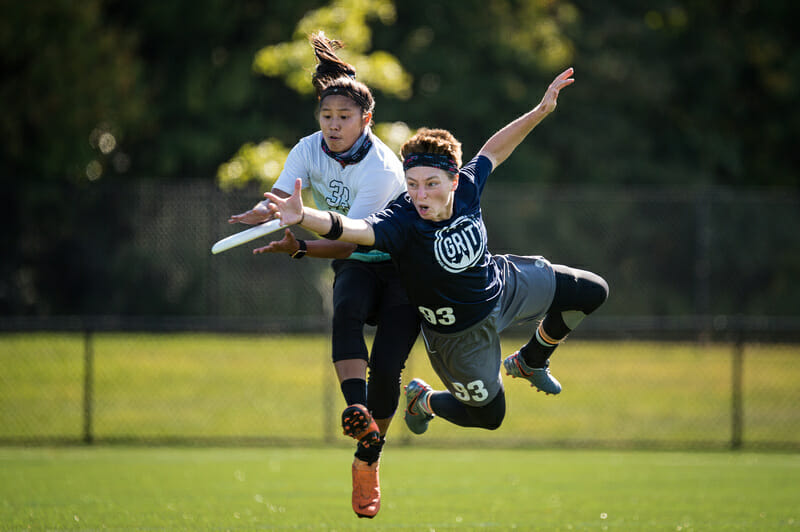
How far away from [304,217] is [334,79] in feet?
4.49

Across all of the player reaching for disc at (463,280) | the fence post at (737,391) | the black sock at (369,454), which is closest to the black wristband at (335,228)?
the player reaching for disc at (463,280)

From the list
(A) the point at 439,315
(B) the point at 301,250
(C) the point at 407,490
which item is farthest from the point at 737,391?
(B) the point at 301,250

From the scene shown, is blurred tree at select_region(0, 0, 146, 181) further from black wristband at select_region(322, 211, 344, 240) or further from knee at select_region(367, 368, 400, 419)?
black wristband at select_region(322, 211, 344, 240)

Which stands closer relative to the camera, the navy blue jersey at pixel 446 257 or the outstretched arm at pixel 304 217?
the outstretched arm at pixel 304 217

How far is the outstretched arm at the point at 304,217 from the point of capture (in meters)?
4.37

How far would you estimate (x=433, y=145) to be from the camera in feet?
16.7

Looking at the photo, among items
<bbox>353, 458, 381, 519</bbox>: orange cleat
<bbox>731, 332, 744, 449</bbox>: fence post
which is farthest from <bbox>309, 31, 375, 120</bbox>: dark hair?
<bbox>731, 332, 744, 449</bbox>: fence post

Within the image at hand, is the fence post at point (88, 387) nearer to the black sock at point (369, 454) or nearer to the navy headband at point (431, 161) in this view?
the black sock at point (369, 454)

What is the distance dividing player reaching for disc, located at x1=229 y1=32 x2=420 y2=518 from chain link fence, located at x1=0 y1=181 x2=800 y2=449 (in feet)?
18.1

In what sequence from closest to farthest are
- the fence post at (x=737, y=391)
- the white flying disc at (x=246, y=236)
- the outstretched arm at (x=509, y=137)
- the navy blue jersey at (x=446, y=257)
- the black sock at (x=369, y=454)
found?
the white flying disc at (x=246, y=236) < the navy blue jersey at (x=446, y=257) < the black sock at (x=369, y=454) < the outstretched arm at (x=509, y=137) < the fence post at (x=737, y=391)

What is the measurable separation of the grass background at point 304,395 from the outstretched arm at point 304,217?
673cm

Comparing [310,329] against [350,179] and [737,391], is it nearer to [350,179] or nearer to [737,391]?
[737,391]

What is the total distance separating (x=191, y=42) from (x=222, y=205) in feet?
30.3

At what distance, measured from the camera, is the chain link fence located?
11.6m
